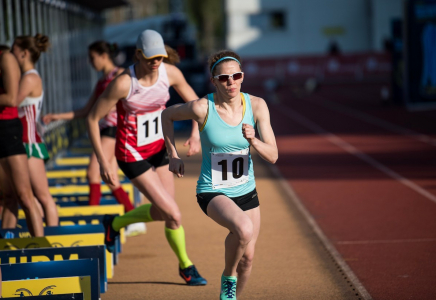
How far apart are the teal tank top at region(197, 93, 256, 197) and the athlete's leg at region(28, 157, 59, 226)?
7.04 feet

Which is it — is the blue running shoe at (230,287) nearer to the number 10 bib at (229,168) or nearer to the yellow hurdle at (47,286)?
the number 10 bib at (229,168)

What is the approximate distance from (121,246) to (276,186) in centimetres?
435

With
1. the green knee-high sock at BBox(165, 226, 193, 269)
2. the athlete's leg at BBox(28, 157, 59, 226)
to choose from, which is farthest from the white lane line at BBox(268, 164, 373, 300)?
the athlete's leg at BBox(28, 157, 59, 226)

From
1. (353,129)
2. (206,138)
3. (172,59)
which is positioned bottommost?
(353,129)

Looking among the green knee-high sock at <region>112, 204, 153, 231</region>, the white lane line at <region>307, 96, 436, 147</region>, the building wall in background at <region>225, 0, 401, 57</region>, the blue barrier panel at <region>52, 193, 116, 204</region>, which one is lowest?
the white lane line at <region>307, 96, 436, 147</region>

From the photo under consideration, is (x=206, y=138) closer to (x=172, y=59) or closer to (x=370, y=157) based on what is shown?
(x=172, y=59)

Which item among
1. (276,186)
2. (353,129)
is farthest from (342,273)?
(353,129)

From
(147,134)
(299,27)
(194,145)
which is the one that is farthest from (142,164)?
(299,27)

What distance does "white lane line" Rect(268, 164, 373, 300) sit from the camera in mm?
5734

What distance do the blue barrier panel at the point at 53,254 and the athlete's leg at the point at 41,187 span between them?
99 cm

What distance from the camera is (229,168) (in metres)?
4.89

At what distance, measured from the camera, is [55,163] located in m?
12.5

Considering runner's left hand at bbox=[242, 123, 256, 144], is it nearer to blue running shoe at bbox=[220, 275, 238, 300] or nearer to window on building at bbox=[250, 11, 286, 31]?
blue running shoe at bbox=[220, 275, 238, 300]

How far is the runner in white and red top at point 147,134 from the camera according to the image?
586 centimetres
